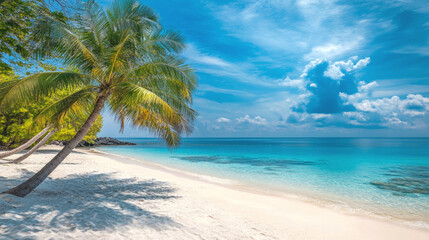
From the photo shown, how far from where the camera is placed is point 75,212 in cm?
468

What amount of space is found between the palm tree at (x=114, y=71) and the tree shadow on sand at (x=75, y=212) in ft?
2.80

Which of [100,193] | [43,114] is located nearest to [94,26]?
[43,114]

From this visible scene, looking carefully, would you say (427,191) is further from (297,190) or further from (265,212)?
(265,212)

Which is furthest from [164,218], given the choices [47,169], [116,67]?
[116,67]

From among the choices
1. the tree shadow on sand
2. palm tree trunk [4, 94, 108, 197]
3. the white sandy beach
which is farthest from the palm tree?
the white sandy beach

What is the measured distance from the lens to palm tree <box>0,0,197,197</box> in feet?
18.8

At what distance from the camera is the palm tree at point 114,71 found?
572 cm

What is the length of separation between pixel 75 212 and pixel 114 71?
13.0 ft

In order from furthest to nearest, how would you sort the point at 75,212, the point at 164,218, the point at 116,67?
the point at 116,67 → the point at 164,218 → the point at 75,212

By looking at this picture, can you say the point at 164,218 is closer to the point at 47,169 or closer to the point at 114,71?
the point at 47,169

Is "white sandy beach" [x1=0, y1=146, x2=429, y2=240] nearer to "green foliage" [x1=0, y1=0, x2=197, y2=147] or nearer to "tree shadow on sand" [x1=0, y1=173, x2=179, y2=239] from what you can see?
"tree shadow on sand" [x1=0, y1=173, x2=179, y2=239]

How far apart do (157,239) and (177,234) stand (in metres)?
0.44

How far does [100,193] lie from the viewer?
697cm

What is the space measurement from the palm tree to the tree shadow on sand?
0.85 meters
